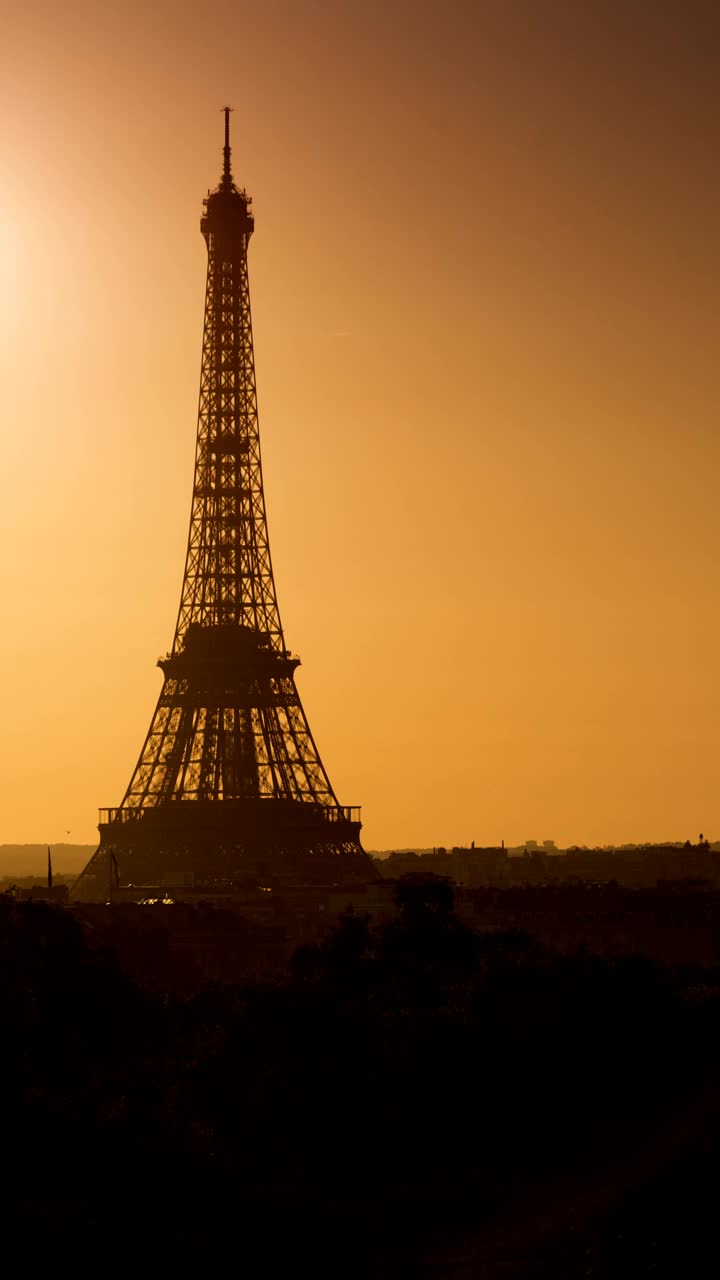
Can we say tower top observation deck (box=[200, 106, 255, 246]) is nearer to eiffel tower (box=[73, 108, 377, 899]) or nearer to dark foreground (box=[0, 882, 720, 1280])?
eiffel tower (box=[73, 108, 377, 899])

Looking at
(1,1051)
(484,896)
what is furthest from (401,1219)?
(484,896)

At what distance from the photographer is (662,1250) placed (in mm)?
38719

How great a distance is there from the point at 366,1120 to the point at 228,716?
59.1 metres

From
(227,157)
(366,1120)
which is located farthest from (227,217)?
(366,1120)

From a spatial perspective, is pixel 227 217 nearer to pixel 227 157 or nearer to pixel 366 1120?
pixel 227 157

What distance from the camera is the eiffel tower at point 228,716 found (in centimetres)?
10631

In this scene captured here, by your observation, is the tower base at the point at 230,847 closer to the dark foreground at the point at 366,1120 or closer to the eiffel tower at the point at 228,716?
the eiffel tower at the point at 228,716

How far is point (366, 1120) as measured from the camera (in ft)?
165

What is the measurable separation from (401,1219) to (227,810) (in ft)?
205

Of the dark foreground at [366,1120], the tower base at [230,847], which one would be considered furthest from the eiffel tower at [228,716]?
the dark foreground at [366,1120]

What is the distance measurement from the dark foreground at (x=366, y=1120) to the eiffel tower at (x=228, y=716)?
1422 inches

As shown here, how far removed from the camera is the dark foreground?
41.7m

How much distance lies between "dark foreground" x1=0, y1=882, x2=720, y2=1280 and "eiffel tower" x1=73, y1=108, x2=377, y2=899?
3612 cm

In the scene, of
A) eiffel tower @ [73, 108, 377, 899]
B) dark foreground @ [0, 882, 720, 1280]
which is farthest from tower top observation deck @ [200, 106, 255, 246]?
dark foreground @ [0, 882, 720, 1280]
